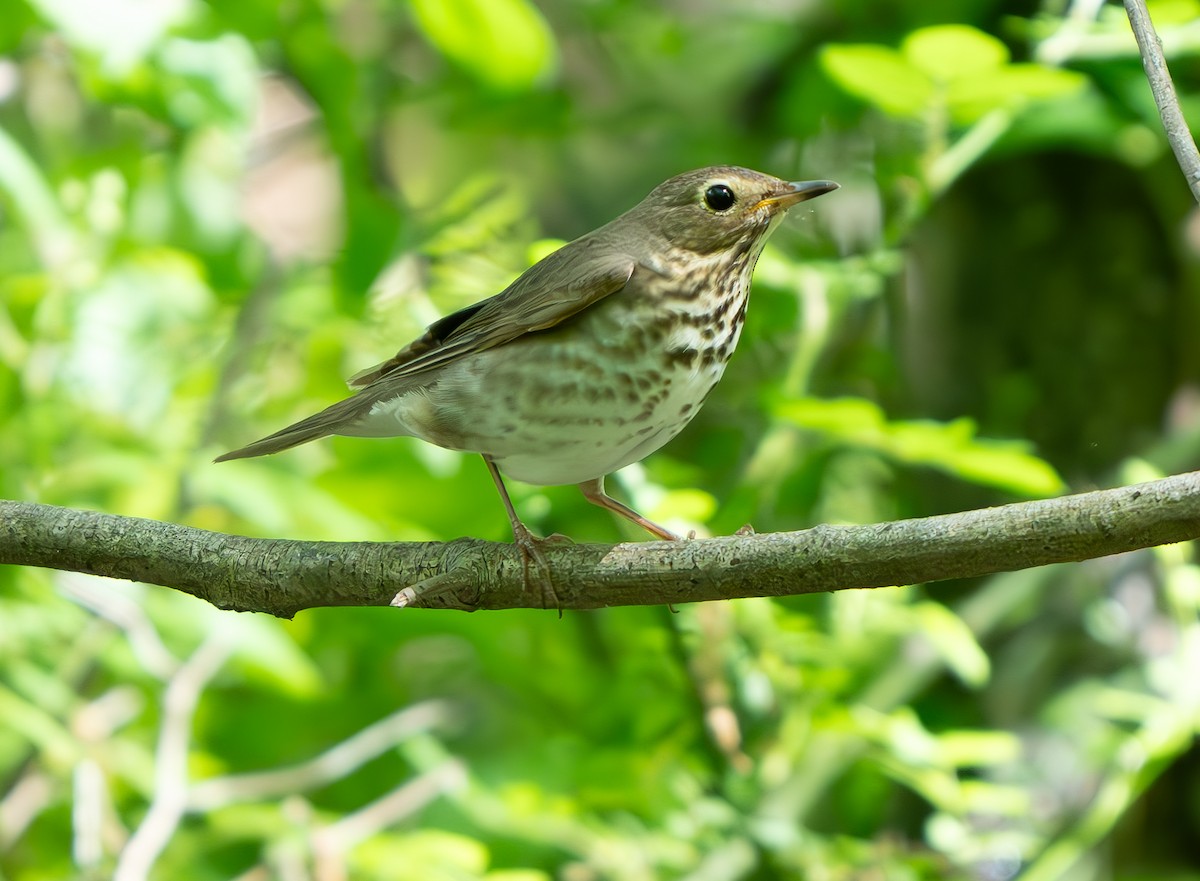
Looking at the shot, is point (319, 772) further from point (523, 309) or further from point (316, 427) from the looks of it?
point (523, 309)

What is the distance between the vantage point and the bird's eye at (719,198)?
9.07 ft

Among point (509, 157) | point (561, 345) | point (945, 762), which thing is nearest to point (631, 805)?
point (945, 762)

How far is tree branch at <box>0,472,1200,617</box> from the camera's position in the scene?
1.60 metres

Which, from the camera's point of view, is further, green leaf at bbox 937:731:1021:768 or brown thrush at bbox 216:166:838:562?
green leaf at bbox 937:731:1021:768

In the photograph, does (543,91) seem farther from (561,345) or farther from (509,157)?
(561,345)

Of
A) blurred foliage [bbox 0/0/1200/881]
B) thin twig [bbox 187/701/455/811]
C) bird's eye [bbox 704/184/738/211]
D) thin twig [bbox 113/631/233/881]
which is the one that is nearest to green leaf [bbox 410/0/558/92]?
blurred foliage [bbox 0/0/1200/881]

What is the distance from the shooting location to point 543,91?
4781 mm

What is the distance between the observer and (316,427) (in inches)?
107

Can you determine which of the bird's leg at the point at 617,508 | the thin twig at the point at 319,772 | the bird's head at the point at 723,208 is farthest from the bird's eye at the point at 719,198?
the thin twig at the point at 319,772

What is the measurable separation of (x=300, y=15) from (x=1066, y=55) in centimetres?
222

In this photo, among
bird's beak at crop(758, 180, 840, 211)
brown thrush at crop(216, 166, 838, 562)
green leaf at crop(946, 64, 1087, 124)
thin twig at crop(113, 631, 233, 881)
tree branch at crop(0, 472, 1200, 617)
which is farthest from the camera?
thin twig at crop(113, 631, 233, 881)

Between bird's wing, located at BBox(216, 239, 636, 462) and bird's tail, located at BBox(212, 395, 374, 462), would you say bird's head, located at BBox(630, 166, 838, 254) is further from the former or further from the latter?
bird's tail, located at BBox(212, 395, 374, 462)

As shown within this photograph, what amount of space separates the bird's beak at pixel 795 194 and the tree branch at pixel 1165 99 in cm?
88

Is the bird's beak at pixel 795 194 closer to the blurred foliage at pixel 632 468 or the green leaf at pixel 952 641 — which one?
the blurred foliage at pixel 632 468
